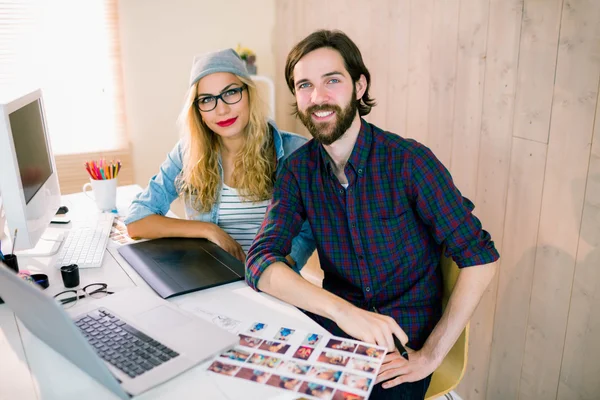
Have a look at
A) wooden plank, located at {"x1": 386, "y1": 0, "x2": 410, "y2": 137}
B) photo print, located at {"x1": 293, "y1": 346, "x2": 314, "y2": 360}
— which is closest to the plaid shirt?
photo print, located at {"x1": 293, "y1": 346, "x2": 314, "y2": 360}

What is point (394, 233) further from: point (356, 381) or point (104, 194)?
point (104, 194)

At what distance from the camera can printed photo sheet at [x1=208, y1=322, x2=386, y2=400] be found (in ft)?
3.07

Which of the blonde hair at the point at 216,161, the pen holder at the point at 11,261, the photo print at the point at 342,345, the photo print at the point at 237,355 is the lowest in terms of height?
the photo print at the point at 237,355

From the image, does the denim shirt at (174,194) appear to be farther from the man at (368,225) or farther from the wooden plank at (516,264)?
the wooden plank at (516,264)

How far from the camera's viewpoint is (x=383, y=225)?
1439mm

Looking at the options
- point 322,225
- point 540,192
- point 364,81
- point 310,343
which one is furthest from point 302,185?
point 540,192

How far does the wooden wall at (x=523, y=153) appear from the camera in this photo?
1.48 meters

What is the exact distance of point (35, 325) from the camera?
41.3 inches

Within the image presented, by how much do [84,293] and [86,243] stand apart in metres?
0.35

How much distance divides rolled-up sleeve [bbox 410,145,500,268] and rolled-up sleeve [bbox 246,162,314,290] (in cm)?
35

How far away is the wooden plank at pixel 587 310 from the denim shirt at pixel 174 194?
2.64ft

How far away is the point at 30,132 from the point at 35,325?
27.9 inches

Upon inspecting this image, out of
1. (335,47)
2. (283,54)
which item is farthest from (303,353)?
(283,54)

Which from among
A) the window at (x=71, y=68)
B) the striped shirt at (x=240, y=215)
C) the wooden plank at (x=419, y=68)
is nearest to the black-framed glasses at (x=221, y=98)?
the striped shirt at (x=240, y=215)
